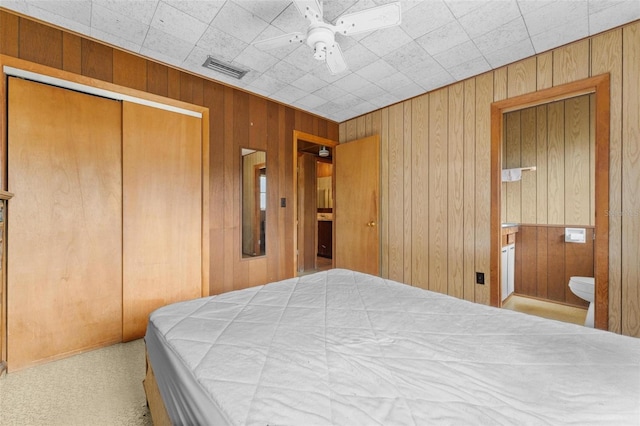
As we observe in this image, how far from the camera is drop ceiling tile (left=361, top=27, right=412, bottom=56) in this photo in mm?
2172

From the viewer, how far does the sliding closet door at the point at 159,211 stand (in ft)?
7.89

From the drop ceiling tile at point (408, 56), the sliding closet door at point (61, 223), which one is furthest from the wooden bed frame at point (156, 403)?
the drop ceiling tile at point (408, 56)

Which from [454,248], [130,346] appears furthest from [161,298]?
[454,248]

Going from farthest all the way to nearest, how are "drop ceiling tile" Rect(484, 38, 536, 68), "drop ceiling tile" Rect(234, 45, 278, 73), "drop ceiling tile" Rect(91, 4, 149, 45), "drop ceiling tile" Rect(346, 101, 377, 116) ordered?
1. "drop ceiling tile" Rect(346, 101, 377, 116)
2. "drop ceiling tile" Rect(234, 45, 278, 73)
3. "drop ceiling tile" Rect(484, 38, 536, 68)
4. "drop ceiling tile" Rect(91, 4, 149, 45)

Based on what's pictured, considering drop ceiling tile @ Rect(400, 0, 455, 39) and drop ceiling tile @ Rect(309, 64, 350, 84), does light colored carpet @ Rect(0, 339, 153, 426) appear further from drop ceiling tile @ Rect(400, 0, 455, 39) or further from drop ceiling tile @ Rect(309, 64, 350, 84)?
drop ceiling tile @ Rect(400, 0, 455, 39)

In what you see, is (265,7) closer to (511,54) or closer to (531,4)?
(531,4)

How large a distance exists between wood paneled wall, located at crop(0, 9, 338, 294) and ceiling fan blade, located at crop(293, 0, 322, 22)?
1.67 m

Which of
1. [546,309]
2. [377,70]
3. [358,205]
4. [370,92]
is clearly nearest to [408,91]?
[370,92]

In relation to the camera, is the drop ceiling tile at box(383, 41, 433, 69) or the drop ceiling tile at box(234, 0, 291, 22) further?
the drop ceiling tile at box(383, 41, 433, 69)

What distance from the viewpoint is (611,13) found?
77.5 inches

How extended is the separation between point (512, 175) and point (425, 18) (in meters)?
2.77

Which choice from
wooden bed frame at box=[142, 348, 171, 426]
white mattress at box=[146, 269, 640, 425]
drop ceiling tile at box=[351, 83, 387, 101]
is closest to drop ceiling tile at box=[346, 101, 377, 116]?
drop ceiling tile at box=[351, 83, 387, 101]

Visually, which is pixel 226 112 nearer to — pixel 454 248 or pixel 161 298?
pixel 161 298

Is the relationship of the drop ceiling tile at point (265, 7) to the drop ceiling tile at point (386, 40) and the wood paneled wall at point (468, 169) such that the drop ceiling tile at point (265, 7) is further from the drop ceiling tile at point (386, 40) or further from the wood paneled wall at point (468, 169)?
the wood paneled wall at point (468, 169)
